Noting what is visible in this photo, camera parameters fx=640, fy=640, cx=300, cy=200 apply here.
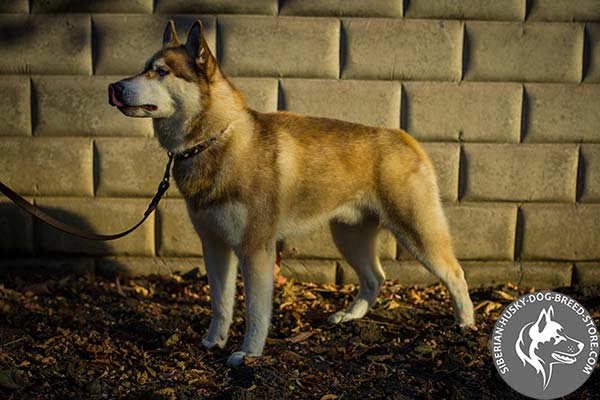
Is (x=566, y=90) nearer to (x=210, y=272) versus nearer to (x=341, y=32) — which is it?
(x=341, y=32)

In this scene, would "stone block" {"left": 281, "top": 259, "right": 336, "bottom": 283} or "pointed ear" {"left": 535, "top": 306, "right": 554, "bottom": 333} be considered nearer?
"pointed ear" {"left": 535, "top": 306, "right": 554, "bottom": 333}

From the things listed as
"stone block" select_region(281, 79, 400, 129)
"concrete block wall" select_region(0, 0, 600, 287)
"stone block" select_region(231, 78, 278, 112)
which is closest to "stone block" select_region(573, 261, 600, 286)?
"concrete block wall" select_region(0, 0, 600, 287)

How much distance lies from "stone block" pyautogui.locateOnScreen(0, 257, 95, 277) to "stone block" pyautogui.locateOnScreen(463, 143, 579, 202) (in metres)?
3.01

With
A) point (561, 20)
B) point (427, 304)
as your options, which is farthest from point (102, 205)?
point (561, 20)

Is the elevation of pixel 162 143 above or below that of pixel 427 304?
above

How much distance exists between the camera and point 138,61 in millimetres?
4672

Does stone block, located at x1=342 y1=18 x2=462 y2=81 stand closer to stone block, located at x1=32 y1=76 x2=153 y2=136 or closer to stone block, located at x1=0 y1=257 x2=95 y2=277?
stone block, located at x1=32 y1=76 x2=153 y2=136

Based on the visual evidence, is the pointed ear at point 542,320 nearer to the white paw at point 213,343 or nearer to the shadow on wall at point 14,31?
the white paw at point 213,343

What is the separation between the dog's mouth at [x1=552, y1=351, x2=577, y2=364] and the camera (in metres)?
3.28

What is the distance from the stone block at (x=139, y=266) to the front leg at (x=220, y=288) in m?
1.28

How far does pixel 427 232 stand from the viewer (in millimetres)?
3877

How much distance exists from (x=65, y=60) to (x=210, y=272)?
2128mm

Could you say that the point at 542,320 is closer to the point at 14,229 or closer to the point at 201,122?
the point at 201,122

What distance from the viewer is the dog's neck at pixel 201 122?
3.42 m
